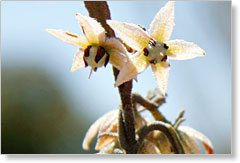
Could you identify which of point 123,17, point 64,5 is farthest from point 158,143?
point 64,5

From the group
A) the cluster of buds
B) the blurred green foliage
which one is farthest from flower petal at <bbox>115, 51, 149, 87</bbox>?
the blurred green foliage

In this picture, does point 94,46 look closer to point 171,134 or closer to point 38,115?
point 171,134

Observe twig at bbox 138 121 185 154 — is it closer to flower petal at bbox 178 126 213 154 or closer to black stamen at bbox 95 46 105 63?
flower petal at bbox 178 126 213 154

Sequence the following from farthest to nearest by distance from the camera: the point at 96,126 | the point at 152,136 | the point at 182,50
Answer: the point at 96,126 < the point at 152,136 < the point at 182,50

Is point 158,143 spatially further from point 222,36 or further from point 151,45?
point 222,36

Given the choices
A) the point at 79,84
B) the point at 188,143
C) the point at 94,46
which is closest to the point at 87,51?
the point at 94,46
